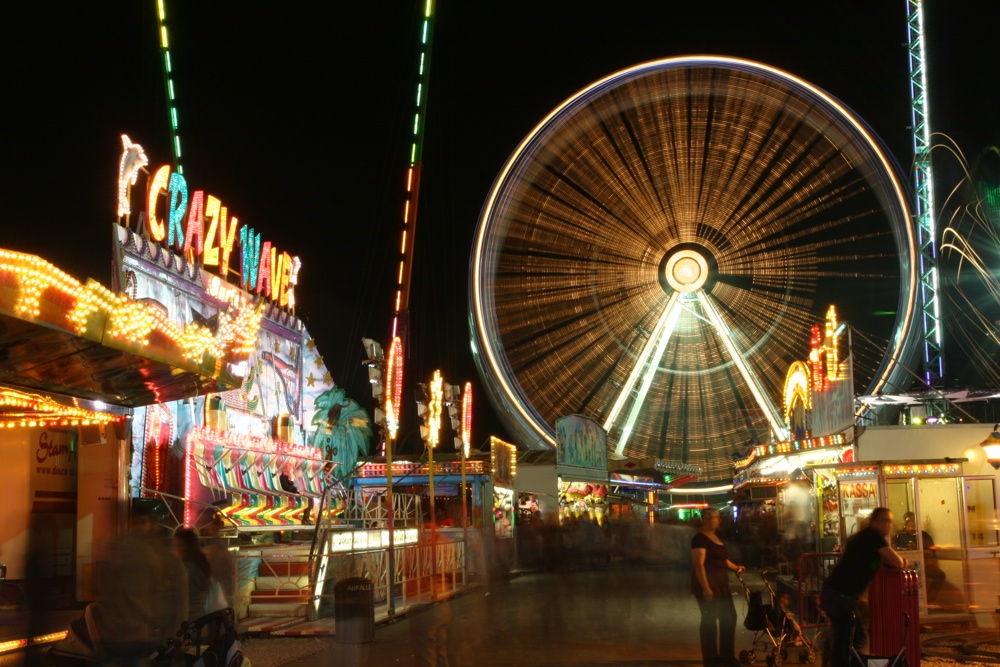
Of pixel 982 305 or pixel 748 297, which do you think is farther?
pixel 982 305

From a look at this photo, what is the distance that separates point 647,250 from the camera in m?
27.7

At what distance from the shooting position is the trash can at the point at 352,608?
11.3 metres

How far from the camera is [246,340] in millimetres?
15898

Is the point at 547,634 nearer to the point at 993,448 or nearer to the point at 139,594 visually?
the point at 993,448

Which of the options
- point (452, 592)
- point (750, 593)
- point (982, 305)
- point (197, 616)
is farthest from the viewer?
point (982, 305)

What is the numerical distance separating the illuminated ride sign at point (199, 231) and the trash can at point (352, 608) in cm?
1137

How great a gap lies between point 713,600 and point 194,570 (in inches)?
171

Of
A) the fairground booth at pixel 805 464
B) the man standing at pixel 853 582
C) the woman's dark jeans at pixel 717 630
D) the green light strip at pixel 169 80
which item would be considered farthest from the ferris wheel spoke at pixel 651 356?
the man standing at pixel 853 582

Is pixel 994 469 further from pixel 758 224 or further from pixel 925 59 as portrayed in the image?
pixel 758 224

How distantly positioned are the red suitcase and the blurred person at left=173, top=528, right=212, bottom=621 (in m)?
4.41

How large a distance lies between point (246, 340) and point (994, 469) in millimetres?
10508

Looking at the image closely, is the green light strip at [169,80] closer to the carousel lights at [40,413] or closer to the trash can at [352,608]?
the carousel lights at [40,413]

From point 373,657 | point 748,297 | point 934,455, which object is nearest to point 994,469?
point 934,455

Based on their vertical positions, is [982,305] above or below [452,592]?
above
